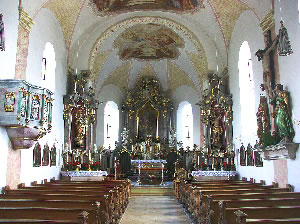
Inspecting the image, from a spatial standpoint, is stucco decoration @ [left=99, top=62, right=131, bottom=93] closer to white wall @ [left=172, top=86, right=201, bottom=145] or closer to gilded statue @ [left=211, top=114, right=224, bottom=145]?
white wall @ [left=172, top=86, right=201, bottom=145]

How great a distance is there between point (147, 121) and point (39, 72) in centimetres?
1160

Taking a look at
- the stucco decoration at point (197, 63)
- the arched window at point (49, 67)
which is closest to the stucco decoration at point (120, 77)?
the stucco decoration at point (197, 63)

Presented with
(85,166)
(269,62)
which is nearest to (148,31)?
(85,166)

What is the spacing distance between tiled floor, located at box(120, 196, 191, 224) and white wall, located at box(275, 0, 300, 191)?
129 inches

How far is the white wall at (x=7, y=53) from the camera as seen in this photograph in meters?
9.02

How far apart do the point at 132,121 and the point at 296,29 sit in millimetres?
15377

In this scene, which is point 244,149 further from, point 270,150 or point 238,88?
point 270,150

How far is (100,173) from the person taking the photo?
14617 mm

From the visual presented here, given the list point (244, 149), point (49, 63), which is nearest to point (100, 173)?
point (49, 63)

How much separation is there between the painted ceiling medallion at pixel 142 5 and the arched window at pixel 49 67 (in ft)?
8.79

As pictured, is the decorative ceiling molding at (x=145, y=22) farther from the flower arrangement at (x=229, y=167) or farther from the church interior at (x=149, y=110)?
Result: the flower arrangement at (x=229, y=167)

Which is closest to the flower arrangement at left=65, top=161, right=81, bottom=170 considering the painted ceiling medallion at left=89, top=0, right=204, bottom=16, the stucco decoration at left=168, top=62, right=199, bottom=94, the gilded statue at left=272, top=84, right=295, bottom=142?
the painted ceiling medallion at left=89, top=0, right=204, bottom=16

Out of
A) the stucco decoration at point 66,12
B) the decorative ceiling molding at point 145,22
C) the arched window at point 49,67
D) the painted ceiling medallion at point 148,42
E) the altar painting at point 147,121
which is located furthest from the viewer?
the altar painting at point 147,121

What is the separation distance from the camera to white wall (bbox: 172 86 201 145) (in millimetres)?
22062
